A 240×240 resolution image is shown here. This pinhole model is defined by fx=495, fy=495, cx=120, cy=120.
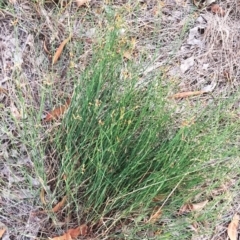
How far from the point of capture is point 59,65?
2240 mm

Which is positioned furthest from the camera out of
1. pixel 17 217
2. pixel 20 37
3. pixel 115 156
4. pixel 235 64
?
pixel 235 64

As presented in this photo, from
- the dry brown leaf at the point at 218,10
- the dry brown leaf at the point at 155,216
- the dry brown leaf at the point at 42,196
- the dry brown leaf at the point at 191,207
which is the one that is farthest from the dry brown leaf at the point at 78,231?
the dry brown leaf at the point at 218,10

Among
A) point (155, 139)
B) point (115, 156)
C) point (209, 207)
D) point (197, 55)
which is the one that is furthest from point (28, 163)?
point (197, 55)

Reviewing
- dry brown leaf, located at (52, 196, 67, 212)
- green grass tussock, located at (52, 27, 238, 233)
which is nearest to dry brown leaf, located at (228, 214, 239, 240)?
green grass tussock, located at (52, 27, 238, 233)

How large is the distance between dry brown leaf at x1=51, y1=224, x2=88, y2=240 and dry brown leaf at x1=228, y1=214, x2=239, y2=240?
0.61 meters

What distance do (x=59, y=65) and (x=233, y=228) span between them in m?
1.04

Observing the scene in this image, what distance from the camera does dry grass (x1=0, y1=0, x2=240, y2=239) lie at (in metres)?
1.93

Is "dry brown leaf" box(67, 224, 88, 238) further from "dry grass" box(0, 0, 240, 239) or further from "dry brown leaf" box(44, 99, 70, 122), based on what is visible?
"dry brown leaf" box(44, 99, 70, 122)

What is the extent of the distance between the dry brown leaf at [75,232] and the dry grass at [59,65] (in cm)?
5

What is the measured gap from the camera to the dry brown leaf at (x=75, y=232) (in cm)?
189

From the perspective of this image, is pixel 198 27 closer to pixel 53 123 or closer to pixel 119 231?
pixel 53 123

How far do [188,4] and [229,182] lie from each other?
1009mm

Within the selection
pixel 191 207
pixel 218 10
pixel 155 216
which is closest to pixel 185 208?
pixel 191 207

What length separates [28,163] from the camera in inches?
78.7
